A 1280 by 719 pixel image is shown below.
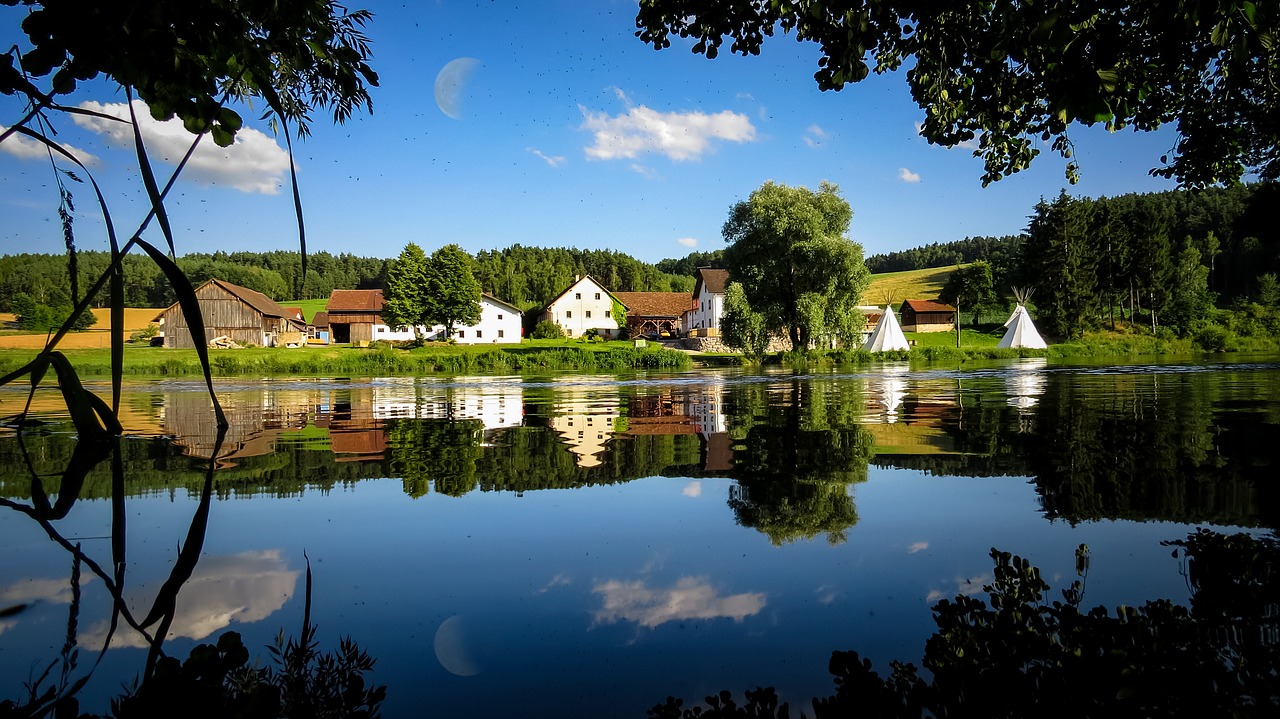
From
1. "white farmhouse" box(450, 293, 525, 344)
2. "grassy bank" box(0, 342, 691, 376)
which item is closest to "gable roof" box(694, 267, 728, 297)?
"white farmhouse" box(450, 293, 525, 344)

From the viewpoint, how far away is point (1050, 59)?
201 inches

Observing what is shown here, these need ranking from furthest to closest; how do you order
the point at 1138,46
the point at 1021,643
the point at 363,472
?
the point at 363,472 < the point at 1138,46 < the point at 1021,643

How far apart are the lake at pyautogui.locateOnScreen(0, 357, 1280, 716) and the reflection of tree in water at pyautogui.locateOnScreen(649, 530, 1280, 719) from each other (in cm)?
11

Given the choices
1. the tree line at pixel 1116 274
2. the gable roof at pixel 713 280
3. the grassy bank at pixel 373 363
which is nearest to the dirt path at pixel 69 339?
the grassy bank at pixel 373 363

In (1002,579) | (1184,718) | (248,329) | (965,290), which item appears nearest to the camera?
(1184,718)

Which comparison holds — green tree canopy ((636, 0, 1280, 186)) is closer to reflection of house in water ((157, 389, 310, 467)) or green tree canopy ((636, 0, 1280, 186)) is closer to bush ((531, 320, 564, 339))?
reflection of house in water ((157, 389, 310, 467))

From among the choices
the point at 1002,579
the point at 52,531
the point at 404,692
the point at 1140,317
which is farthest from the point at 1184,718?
the point at 1140,317

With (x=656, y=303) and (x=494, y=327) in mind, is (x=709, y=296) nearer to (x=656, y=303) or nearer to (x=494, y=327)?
(x=656, y=303)

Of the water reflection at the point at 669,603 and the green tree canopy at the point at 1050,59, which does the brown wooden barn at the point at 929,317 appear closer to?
the green tree canopy at the point at 1050,59

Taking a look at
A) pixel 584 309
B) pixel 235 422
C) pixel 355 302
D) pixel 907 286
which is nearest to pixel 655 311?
pixel 584 309

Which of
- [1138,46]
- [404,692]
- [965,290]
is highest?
[965,290]

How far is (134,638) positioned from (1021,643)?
3.59m

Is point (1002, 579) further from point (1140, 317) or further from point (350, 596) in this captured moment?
point (1140, 317)

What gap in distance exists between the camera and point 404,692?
7.69 feet
